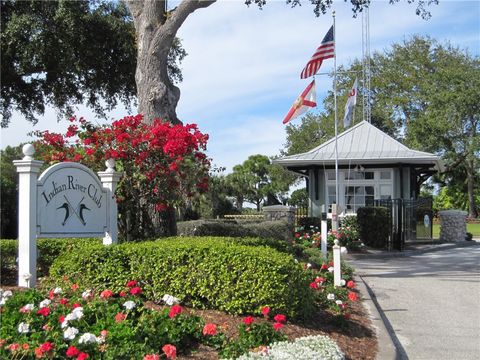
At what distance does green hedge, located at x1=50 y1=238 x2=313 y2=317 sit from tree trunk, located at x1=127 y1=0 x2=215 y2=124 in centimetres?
439

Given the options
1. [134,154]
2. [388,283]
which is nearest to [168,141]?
[134,154]

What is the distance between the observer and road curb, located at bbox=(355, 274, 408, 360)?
6444 millimetres

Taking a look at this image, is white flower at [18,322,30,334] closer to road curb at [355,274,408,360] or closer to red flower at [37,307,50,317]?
red flower at [37,307,50,317]

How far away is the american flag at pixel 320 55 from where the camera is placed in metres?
16.8

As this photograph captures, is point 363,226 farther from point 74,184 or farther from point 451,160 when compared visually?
point 451,160

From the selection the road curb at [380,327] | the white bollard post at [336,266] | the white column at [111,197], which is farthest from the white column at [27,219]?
the white bollard post at [336,266]

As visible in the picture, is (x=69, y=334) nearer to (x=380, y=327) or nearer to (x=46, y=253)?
(x=46, y=253)

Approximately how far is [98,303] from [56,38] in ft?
45.3

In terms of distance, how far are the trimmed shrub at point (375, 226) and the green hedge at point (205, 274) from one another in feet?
42.6

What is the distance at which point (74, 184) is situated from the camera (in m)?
7.84

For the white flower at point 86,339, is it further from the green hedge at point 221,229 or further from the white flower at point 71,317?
the green hedge at point 221,229

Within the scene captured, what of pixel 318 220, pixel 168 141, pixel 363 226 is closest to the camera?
pixel 168 141

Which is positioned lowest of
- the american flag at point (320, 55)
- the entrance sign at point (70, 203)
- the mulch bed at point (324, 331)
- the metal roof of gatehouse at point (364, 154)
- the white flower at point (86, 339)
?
the mulch bed at point (324, 331)

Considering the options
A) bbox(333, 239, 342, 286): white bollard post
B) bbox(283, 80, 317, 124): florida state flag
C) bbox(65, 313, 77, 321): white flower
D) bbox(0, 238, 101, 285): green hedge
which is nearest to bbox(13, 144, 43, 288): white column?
bbox(0, 238, 101, 285): green hedge
